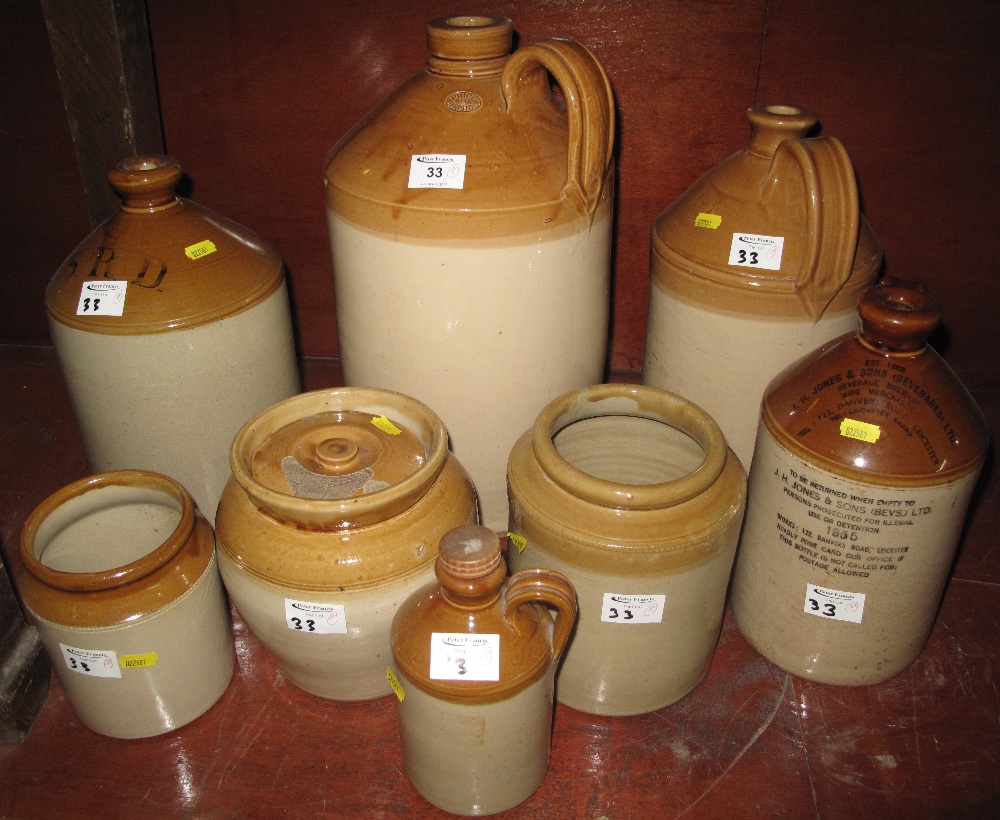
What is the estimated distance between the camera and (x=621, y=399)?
6.61ft

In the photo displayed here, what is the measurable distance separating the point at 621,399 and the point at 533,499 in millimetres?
362

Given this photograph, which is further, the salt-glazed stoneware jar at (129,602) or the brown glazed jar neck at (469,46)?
the brown glazed jar neck at (469,46)

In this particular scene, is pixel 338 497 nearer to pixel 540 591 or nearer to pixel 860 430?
pixel 540 591

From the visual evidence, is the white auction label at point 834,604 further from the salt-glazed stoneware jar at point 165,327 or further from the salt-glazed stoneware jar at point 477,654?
the salt-glazed stoneware jar at point 165,327

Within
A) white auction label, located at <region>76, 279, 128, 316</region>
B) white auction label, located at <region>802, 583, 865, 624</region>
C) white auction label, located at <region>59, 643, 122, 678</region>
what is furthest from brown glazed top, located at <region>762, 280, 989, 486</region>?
white auction label, located at <region>76, 279, 128, 316</region>

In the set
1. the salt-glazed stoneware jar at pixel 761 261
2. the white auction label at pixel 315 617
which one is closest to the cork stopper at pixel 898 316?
the salt-glazed stoneware jar at pixel 761 261

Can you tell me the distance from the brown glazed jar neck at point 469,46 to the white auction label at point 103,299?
0.92 m

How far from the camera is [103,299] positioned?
214cm

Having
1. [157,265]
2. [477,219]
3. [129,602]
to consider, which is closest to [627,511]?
[477,219]

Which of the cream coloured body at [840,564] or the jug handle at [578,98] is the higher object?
the jug handle at [578,98]

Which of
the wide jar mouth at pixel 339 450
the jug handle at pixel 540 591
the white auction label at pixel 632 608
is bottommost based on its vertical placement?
the white auction label at pixel 632 608

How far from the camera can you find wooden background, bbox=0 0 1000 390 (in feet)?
8.30

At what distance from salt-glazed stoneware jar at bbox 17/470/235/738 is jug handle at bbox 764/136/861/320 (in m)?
1.50

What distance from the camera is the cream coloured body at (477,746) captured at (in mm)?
1642
